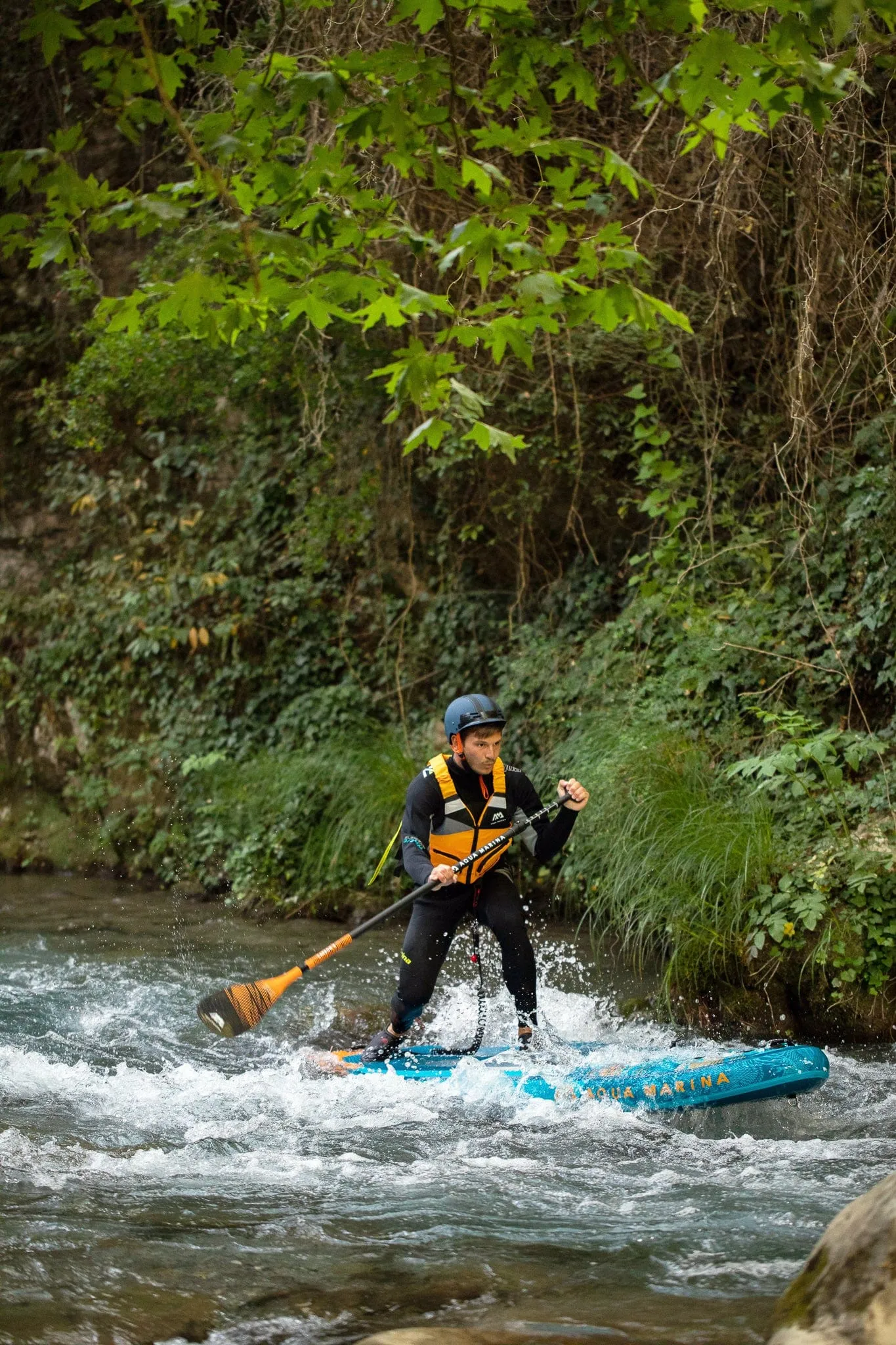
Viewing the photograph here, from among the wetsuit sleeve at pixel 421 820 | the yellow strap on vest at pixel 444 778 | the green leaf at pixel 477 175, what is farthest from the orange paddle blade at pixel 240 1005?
the green leaf at pixel 477 175

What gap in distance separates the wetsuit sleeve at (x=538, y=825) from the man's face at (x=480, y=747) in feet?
0.85

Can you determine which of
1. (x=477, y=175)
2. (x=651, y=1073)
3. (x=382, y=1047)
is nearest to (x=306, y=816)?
(x=382, y=1047)

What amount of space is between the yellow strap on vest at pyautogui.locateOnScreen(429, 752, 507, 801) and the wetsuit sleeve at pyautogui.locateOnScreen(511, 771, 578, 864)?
0.11 m

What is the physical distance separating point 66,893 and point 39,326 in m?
6.11

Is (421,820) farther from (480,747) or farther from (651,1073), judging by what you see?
(651,1073)

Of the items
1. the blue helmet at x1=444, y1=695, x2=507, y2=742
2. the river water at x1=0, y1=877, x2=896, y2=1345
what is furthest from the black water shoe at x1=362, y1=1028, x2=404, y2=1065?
the blue helmet at x1=444, y1=695, x2=507, y2=742

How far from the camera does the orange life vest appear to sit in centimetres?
551

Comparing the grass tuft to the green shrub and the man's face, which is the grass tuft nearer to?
the man's face

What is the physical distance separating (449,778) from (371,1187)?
1846mm

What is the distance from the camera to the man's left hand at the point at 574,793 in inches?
207

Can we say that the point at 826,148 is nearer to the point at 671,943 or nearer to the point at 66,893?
the point at 671,943

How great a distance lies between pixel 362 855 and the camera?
348 inches

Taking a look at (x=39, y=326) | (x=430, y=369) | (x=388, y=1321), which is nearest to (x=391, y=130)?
(x=430, y=369)

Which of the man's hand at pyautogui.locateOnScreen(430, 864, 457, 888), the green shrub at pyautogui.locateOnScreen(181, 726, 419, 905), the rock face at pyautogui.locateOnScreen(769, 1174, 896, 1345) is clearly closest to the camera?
the rock face at pyautogui.locateOnScreen(769, 1174, 896, 1345)
